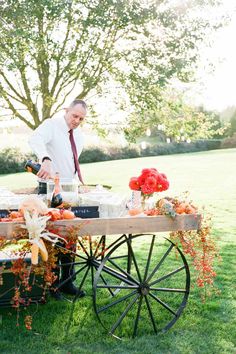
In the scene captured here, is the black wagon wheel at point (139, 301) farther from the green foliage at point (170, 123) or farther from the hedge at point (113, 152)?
the hedge at point (113, 152)

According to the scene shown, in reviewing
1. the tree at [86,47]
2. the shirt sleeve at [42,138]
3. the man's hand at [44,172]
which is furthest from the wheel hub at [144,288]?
the tree at [86,47]

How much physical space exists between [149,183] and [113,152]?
24.7 metres

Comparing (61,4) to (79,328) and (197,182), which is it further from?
(197,182)

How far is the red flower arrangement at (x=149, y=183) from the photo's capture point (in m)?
3.12

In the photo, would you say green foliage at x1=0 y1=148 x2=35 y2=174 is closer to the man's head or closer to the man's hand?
the man's head

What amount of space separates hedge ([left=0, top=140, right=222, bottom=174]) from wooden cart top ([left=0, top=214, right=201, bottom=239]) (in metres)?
19.0

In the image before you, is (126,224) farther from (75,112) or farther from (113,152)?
(113,152)

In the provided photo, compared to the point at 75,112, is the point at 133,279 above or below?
below

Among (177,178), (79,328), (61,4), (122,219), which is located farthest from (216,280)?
(177,178)

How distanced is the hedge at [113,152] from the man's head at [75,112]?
18077 millimetres

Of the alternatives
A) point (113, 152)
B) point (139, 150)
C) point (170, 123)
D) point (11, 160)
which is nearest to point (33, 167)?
point (170, 123)

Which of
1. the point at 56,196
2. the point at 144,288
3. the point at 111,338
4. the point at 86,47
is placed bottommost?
the point at 111,338

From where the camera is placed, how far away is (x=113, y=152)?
27.7 m

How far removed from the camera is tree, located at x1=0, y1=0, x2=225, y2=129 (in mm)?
8117
